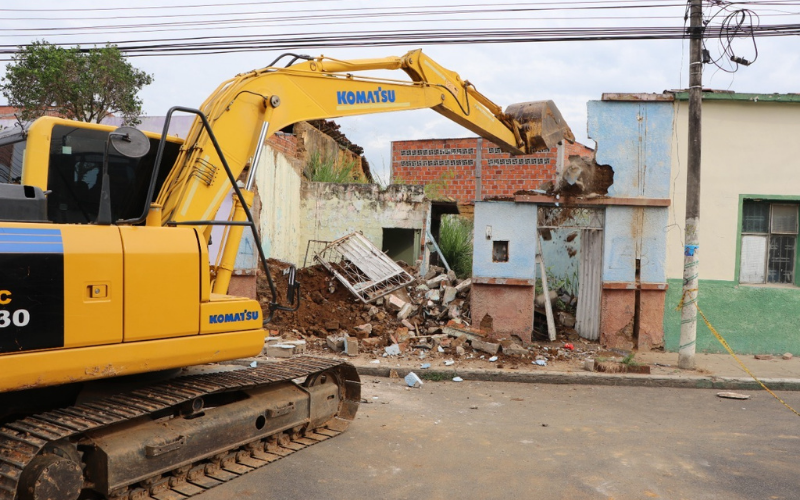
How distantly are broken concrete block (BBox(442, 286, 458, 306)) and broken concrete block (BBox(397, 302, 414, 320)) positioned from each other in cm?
67

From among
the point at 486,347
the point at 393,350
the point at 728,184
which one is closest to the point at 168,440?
the point at 393,350

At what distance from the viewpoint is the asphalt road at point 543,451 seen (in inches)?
195

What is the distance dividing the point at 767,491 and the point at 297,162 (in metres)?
12.7

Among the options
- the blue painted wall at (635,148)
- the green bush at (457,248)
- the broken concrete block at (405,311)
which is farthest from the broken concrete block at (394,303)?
the blue painted wall at (635,148)

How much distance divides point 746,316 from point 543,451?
6.98 m

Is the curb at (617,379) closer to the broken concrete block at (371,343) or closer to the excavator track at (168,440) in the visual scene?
the broken concrete block at (371,343)

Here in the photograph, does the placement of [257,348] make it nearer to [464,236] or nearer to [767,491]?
[767,491]

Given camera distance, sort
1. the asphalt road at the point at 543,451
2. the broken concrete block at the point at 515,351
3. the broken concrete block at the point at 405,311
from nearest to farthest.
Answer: the asphalt road at the point at 543,451
the broken concrete block at the point at 515,351
the broken concrete block at the point at 405,311

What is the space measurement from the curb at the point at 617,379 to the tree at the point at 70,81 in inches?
315

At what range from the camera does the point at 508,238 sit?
11289mm

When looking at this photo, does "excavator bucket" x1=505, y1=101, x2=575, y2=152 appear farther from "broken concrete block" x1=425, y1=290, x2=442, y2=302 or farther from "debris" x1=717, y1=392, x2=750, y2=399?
"broken concrete block" x1=425, y1=290, x2=442, y2=302

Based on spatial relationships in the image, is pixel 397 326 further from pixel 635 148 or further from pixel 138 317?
pixel 138 317

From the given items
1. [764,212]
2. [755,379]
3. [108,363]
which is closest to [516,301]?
[755,379]

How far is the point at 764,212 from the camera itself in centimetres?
1144
